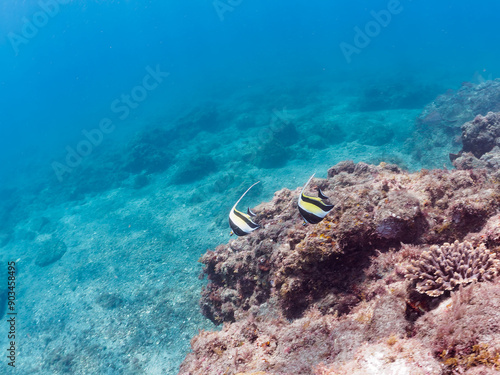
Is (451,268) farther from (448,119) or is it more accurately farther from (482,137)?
(448,119)

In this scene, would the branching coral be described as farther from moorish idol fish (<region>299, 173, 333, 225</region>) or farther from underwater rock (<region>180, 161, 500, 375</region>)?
moorish idol fish (<region>299, 173, 333, 225</region>)

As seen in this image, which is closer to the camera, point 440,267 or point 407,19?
point 440,267

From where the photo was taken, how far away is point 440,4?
118 metres

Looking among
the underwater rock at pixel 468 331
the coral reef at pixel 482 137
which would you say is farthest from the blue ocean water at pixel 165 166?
the underwater rock at pixel 468 331

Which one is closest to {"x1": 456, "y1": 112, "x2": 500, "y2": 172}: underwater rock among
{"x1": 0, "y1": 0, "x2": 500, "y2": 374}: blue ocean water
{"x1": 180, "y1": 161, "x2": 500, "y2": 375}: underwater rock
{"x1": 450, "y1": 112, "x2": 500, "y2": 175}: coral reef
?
{"x1": 450, "y1": 112, "x2": 500, "y2": 175}: coral reef

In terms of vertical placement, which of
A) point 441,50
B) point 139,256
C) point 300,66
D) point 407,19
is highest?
point 139,256

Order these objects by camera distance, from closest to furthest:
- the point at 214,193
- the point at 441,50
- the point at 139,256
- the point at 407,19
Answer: the point at 139,256, the point at 214,193, the point at 441,50, the point at 407,19

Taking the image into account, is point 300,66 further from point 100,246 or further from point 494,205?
point 494,205

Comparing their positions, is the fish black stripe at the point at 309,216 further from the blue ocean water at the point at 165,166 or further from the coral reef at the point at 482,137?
the coral reef at the point at 482,137

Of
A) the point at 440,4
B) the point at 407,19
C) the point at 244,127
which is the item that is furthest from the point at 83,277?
the point at 440,4

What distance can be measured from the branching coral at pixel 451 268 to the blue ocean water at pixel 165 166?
6870 millimetres

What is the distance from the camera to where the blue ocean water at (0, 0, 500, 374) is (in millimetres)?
8836

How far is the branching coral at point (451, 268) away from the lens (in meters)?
2.14

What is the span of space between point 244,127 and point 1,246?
2148cm
